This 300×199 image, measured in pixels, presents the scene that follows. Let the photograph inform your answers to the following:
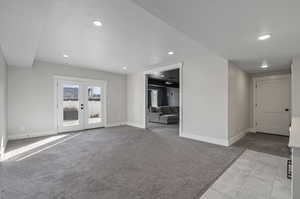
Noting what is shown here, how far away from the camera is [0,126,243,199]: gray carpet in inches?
76.4

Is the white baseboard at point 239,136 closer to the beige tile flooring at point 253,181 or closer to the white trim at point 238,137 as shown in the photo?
the white trim at point 238,137

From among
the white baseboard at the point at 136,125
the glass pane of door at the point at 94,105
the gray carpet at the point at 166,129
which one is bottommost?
the gray carpet at the point at 166,129

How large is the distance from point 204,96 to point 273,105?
3.12m

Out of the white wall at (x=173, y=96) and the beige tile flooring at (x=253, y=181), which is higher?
the white wall at (x=173, y=96)

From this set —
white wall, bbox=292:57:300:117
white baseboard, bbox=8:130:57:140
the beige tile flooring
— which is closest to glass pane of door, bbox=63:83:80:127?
white baseboard, bbox=8:130:57:140

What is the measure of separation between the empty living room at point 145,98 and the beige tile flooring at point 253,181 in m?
0.02

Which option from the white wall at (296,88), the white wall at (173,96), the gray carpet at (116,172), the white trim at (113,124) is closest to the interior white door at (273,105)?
the white wall at (296,88)

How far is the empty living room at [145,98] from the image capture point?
1.90m

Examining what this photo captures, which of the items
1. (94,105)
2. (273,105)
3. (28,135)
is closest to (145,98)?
(94,105)

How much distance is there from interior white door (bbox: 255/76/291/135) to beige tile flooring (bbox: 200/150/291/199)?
9.72 ft

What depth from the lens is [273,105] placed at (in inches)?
212

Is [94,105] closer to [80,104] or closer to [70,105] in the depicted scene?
[80,104]

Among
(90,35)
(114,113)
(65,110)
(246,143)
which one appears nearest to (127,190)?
(90,35)

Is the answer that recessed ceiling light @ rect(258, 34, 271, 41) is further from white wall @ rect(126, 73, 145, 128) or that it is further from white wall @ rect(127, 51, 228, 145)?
white wall @ rect(126, 73, 145, 128)
